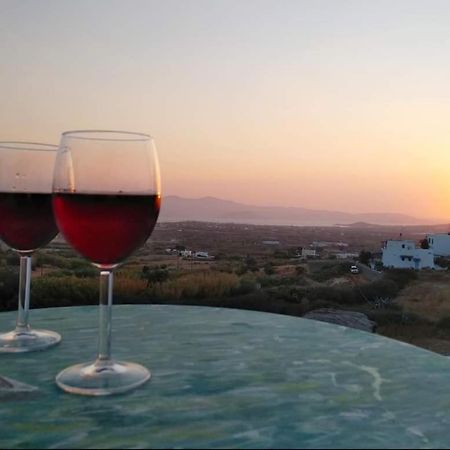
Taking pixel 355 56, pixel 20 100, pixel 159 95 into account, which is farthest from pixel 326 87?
pixel 20 100

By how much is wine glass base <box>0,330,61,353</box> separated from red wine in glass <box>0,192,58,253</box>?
0.41 ft

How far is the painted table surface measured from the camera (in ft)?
1.42

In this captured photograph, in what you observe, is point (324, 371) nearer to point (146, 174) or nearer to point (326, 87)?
point (146, 174)

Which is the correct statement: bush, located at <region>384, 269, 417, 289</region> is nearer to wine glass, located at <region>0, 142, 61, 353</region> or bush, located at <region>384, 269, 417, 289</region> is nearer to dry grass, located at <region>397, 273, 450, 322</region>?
dry grass, located at <region>397, 273, 450, 322</region>

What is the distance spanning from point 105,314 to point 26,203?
23cm

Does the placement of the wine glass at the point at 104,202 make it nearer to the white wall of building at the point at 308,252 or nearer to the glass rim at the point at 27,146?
the glass rim at the point at 27,146

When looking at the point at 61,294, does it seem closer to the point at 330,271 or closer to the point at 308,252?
the point at 330,271

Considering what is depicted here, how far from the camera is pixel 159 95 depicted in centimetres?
811

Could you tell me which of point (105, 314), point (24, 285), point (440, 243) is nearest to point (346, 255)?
point (440, 243)

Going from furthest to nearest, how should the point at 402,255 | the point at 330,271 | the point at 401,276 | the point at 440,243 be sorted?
the point at 440,243
the point at 402,255
the point at 401,276
the point at 330,271

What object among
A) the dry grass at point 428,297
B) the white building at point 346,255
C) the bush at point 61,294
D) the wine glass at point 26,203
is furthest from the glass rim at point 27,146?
the white building at point 346,255

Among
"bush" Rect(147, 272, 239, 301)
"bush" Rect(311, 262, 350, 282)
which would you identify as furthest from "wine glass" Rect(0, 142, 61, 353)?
"bush" Rect(311, 262, 350, 282)

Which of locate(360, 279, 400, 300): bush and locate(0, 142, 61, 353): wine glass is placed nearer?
locate(0, 142, 61, 353): wine glass

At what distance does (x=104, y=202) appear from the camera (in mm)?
Result: 565
